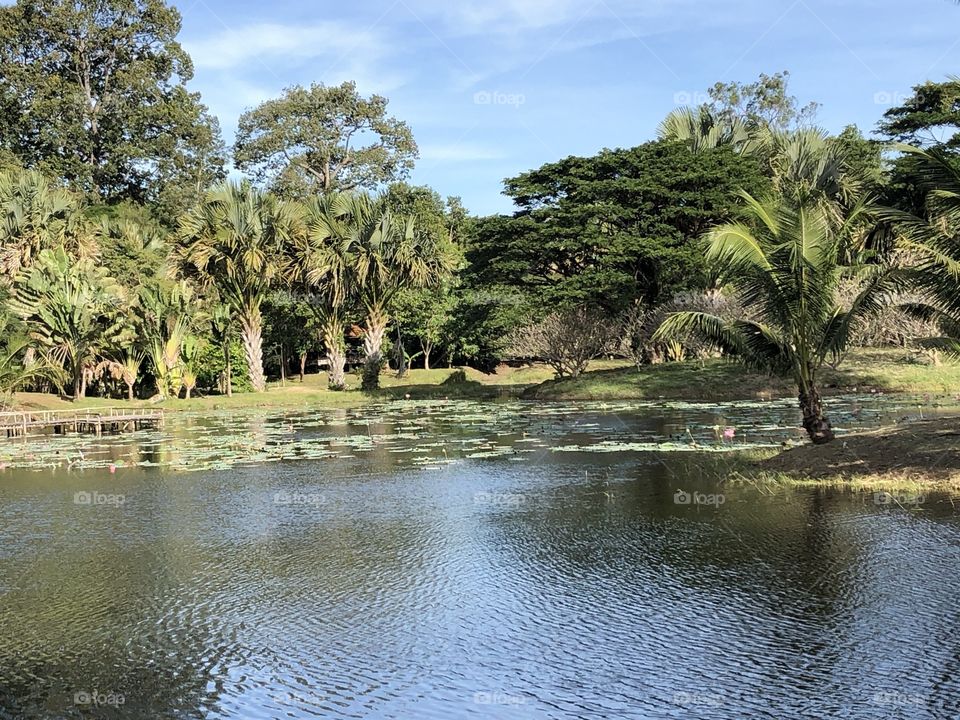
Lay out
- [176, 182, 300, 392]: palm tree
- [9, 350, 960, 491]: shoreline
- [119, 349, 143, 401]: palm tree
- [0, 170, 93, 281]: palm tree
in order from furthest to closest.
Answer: [0, 170, 93, 281]: palm tree, [176, 182, 300, 392]: palm tree, [119, 349, 143, 401]: palm tree, [9, 350, 960, 491]: shoreline

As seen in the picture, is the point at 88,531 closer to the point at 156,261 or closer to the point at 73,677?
the point at 73,677

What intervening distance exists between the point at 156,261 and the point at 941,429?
114 ft

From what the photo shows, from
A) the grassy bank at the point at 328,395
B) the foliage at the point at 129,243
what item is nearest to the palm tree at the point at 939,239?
the grassy bank at the point at 328,395

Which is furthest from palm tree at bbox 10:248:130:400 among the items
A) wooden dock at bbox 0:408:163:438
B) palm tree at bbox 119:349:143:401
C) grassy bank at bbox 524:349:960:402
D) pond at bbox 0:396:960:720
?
pond at bbox 0:396:960:720

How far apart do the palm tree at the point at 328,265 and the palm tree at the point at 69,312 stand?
682 cm

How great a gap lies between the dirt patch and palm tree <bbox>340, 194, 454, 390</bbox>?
23.7 meters

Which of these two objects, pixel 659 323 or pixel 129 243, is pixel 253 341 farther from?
pixel 659 323

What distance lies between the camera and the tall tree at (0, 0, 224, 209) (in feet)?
162

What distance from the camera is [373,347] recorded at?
116 feet

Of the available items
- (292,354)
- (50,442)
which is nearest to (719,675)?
(50,442)

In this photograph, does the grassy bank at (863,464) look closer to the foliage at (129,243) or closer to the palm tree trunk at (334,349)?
the palm tree trunk at (334,349)

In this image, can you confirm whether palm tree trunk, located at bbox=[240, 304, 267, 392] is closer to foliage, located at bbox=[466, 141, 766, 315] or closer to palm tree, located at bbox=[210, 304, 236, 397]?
palm tree, located at bbox=[210, 304, 236, 397]

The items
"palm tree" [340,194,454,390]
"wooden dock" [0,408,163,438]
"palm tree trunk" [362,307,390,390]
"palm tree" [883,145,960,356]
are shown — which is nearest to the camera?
"palm tree" [883,145,960,356]

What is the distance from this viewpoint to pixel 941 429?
12.3m
